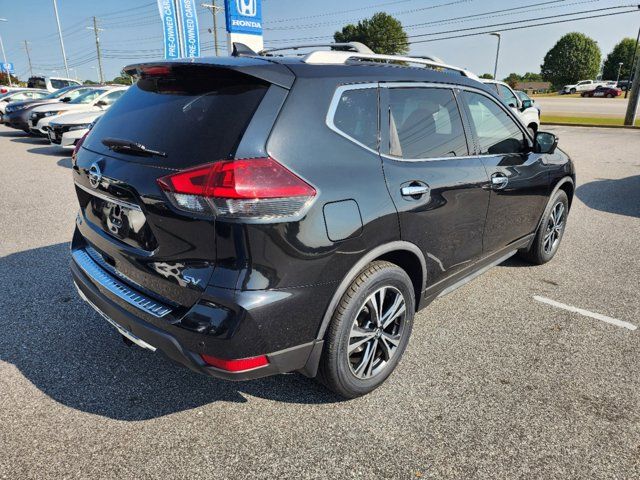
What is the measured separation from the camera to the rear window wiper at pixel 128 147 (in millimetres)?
2053

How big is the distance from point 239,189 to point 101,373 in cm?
165

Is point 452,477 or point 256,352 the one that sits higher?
point 256,352

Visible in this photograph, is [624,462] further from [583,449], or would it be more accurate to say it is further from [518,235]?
[518,235]

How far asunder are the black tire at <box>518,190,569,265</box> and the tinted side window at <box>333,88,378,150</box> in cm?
257

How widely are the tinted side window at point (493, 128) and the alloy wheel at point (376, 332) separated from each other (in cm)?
137

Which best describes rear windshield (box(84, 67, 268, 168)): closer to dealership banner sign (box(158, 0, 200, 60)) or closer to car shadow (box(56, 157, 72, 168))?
car shadow (box(56, 157, 72, 168))

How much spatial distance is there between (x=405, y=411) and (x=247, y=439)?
2.84ft

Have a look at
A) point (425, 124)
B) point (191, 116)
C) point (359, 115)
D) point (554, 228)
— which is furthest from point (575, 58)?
point (191, 116)

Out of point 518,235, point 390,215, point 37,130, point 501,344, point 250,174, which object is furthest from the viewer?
point 37,130

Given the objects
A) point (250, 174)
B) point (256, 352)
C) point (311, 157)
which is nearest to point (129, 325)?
point (256, 352)

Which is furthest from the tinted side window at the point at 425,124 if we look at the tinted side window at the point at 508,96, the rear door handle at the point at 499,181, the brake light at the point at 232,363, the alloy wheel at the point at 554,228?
the tinted side window at the point at 508,96

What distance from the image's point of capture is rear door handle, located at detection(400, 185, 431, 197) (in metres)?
2.41

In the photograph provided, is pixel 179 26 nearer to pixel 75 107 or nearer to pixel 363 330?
pixel 75 107

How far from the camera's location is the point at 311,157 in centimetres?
200
